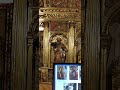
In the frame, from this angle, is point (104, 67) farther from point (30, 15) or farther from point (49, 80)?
point (49, 80)

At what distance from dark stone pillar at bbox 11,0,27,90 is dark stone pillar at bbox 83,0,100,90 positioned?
0.99 m

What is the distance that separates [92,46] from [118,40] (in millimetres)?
447

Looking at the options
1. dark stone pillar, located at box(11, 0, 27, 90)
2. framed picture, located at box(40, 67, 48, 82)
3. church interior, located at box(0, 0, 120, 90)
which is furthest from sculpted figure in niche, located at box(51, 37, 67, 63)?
dark stone pillar, located at box(11, 0, 27, 90)

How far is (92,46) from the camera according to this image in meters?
5.42

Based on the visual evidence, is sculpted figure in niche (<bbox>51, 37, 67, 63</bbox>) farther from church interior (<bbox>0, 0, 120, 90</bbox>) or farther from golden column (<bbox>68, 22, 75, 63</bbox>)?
church interior (<bbox>0, 0, 120, 90</bbox>)

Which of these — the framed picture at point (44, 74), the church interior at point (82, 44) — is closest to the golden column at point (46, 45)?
the framed picture at point (44, 74)

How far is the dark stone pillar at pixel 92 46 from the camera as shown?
17.7ft

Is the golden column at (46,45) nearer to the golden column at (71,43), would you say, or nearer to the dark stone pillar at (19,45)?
the golden column at (71,43)

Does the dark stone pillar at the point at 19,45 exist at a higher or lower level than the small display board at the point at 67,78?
higher

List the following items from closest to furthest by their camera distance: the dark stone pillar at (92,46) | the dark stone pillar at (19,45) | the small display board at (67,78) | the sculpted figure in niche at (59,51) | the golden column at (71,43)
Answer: the dark stone pillar at (92,46) < the dark stone pillar at (19,45) < the small display board at (67,78) < the golden column at (71,43) < the sculpted figure in niche at (59,51)

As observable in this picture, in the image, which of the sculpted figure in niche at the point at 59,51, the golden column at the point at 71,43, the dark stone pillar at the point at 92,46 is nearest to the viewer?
the dark stone pillar at the point at 92,46

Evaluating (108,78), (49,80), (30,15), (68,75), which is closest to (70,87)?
(68,75)

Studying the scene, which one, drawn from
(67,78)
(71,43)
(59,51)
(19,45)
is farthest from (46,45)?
(19,45)

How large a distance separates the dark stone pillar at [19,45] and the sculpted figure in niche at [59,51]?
7.60 metres
